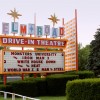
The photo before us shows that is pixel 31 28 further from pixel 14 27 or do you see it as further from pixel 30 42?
pixel 14 27

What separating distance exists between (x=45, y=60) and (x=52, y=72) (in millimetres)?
1396

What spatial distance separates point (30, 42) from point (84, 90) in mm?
14452

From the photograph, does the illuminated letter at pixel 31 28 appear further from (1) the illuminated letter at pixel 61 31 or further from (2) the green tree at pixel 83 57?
(2) the green tree at pixel 83 57

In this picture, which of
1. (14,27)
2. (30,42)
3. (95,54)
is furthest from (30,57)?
(95,54)

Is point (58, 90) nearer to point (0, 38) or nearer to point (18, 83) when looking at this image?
point (18, 83)


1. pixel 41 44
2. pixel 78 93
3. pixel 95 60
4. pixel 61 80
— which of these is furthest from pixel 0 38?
pixel 95 60

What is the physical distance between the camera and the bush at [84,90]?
45.2 feet

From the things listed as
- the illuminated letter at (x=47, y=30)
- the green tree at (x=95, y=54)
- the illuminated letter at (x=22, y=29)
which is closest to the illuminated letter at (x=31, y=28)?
the illuminated letter at (x=22, y=29)

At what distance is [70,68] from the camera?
30.9 meters

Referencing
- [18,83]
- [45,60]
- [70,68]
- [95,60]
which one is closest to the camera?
[18,83]

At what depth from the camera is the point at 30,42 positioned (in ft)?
92.3

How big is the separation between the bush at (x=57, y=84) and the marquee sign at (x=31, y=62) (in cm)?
209

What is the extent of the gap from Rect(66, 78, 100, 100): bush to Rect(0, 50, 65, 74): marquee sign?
12227mm

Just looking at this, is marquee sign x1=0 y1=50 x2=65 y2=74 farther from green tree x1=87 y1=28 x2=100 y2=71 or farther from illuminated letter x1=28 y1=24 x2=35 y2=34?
green tree x1=87 y1=28 x2=100 y2=71
